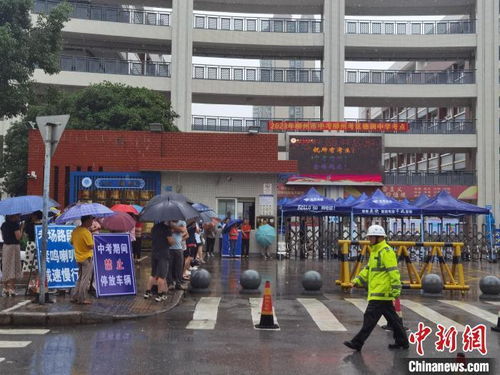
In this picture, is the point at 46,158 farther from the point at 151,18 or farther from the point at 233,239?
the point at 151,18

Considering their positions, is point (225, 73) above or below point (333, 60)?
below

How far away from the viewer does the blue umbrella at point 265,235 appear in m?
23.8

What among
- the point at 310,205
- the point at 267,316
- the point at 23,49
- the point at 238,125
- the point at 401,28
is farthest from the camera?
the point at 401,28

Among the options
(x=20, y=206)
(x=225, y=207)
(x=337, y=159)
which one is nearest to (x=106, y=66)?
(x=337, y=159)

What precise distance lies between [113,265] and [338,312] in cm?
458

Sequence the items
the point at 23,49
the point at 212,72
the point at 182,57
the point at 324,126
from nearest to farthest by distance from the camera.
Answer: the point at 23,49 → the point at 324,126 → the point at 182,57 → the point at 212,72

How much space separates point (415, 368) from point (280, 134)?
33484 millimetres

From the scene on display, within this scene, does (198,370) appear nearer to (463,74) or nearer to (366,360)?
(366,360)

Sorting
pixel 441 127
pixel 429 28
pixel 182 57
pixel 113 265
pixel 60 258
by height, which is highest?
pixel 429 28

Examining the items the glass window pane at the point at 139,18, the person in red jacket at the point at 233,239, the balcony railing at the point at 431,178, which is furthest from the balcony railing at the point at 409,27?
the person in red jacket at the point at 233,239

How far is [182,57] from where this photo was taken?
1612 inches

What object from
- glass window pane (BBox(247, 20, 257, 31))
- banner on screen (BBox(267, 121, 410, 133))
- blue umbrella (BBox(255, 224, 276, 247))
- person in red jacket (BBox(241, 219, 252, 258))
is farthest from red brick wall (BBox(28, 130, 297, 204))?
glass window pane (BBox(247, 20, 257, 31))

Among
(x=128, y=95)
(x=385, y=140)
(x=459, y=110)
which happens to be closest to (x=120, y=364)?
(x=128, y=95)

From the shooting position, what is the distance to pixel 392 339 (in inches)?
350
